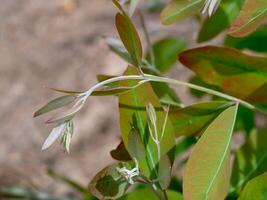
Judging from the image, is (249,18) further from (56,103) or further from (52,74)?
(52,74)

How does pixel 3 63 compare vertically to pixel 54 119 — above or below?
below

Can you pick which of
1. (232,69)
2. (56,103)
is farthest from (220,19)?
(56,103)

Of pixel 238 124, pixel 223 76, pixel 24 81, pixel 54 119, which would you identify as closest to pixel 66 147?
pixel 54 119

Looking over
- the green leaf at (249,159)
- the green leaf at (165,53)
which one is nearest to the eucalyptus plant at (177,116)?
the green leaf at (249,159)

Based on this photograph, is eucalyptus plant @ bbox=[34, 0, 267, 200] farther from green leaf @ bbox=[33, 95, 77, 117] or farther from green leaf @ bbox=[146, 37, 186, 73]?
green leaf @ bbox=[146, 37, 186, 73]

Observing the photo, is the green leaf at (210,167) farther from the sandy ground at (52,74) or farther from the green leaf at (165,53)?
the sandy ground at (52,74)

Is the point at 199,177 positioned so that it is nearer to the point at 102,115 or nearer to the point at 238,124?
the point at 238,124
